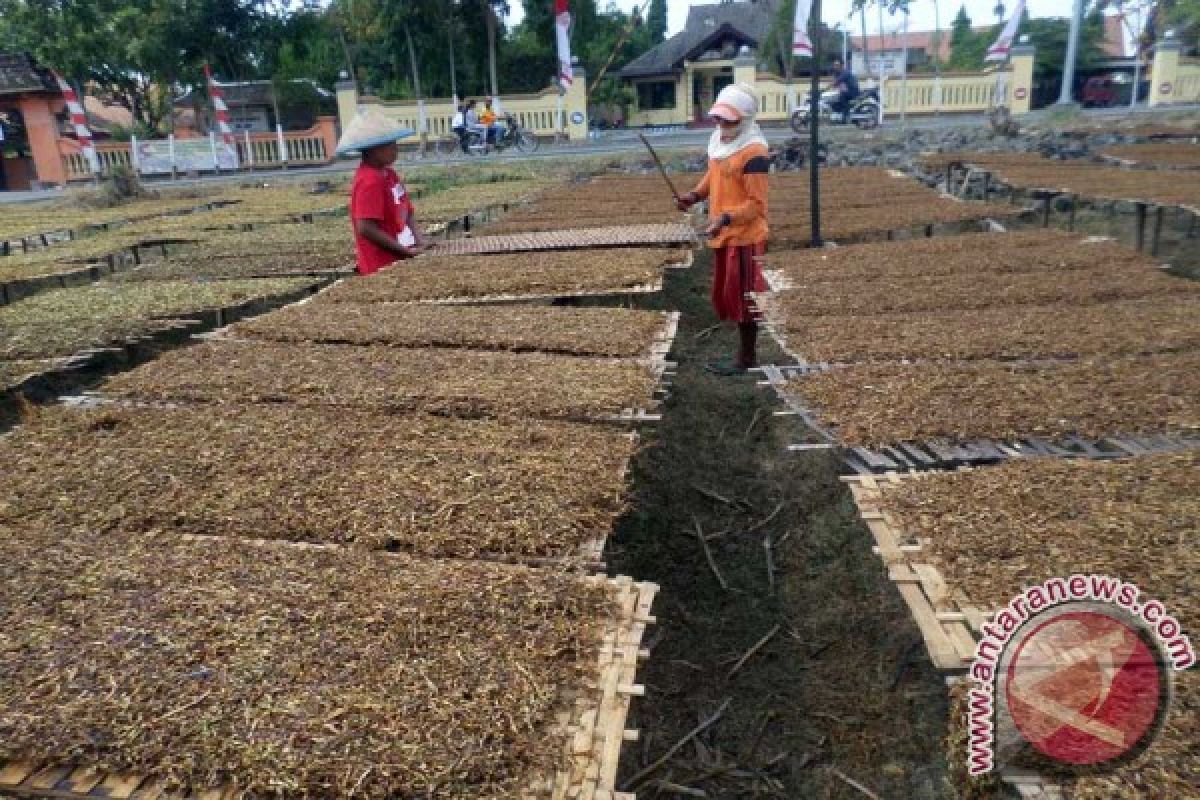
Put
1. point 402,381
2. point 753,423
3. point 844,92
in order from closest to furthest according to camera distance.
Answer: point 402,381
point 753,423
point 844,92

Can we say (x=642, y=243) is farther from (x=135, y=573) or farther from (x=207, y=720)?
(x=207, y=720)

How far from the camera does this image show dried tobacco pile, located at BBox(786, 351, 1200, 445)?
259 cm

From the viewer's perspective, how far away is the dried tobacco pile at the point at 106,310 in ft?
13.4

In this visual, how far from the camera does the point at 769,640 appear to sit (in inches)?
100

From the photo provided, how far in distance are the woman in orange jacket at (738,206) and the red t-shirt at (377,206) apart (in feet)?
5.85

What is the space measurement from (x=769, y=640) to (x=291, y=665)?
4.97 ft

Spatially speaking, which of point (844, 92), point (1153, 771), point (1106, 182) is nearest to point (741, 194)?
point (1153, 771)

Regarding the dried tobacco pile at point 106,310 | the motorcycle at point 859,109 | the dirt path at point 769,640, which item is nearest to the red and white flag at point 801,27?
the motorcycle at point 859,109

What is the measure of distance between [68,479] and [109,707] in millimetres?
1166

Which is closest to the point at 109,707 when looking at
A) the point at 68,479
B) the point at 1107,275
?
the point at 68,479

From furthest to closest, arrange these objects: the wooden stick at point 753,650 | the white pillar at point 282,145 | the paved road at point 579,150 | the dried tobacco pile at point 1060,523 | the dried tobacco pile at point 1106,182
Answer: the white pillar at point 282,145
the paved road at point 579,150
the dried tobacco pile at point 1106,182
the wooden stick at point 753,650
the dried tobacco pile at point 1060,523

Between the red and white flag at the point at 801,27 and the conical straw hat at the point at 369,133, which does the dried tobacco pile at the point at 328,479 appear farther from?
the red and white flag at the point at 801,27

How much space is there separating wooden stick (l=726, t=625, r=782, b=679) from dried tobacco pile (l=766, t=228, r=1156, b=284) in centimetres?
271

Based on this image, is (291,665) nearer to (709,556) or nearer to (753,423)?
(709,556)
